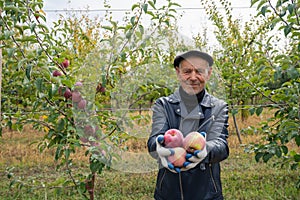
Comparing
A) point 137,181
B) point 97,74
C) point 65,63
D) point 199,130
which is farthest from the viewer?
point 137,181

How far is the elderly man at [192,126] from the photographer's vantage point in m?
0.98

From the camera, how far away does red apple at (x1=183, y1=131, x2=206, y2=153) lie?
3.02 feet

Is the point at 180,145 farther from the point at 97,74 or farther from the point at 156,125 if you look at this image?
the point at 97,74

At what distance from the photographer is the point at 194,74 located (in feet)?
3.25

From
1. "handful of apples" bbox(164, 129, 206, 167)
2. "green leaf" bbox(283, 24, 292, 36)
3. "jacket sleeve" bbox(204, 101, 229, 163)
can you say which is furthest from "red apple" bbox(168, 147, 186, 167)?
"green leaf" bbox(283, 24, 292, 36)

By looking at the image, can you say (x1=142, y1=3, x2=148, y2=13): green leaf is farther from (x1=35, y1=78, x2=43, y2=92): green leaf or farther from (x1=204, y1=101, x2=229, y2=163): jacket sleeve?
(x1=204, y1=101, x2=229, y2=163): jacket sleeve

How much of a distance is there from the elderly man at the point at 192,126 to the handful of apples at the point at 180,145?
0.01m

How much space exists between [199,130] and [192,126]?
0.06 meters

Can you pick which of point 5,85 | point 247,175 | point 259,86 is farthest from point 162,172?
point 5,85

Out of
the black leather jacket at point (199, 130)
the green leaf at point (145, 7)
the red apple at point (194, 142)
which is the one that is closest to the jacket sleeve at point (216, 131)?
the black leather jacket at point (199, 130)

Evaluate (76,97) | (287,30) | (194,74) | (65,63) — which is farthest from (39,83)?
(287,30)

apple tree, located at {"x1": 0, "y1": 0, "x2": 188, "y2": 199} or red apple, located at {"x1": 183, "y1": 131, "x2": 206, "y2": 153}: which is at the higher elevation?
apple tree, located at {"x1": 0, "y1": 0, "x2": 188, "y2": 199}

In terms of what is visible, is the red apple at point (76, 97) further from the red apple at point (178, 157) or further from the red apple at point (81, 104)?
the red apple at point (178, 157)

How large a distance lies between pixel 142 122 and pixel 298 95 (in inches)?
50.6
